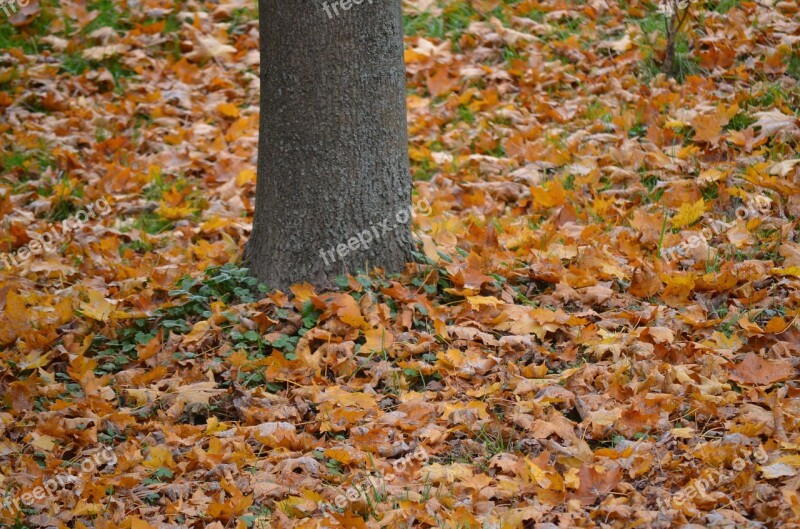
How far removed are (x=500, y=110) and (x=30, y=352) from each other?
363 centimetres

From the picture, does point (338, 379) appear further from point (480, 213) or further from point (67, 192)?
point (67, 192)

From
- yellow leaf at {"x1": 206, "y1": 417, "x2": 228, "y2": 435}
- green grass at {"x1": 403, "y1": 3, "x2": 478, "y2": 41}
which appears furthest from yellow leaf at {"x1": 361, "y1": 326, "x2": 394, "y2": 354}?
green grass at {"x1": 403, "y1": 3, "x2": 478, "y2": 41}

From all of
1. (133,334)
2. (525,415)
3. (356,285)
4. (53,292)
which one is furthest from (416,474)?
(53,292)

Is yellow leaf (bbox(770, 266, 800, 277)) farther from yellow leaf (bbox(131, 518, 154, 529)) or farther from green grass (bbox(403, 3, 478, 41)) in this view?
green grass (bbox(403, 3, 478, 41))
